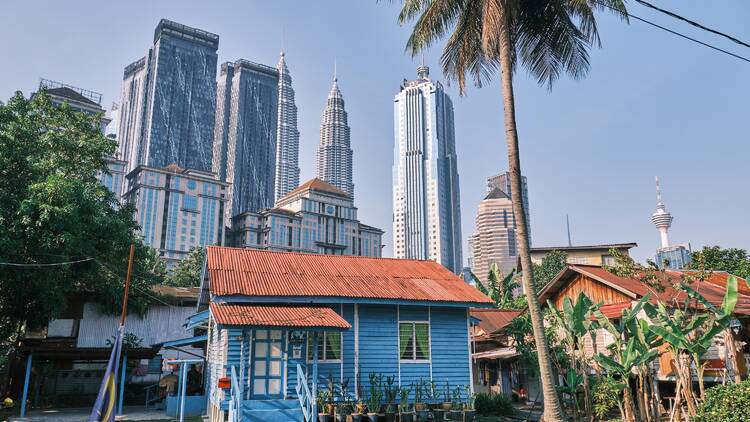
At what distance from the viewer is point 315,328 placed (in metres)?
15.1

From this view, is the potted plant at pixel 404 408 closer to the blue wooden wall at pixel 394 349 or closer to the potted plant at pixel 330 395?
the blue wooden wall at pixel 394 349

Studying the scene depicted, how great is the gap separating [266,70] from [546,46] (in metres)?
187

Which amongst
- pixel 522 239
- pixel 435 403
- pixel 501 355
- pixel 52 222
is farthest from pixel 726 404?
pixel 52 222

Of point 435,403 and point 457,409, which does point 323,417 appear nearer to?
point 435,403

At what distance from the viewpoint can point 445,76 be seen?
18578 millimetres

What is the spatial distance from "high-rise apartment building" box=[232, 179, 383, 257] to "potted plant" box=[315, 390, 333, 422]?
10609 cm

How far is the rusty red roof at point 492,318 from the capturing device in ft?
95.3

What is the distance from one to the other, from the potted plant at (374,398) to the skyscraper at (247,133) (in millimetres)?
162072

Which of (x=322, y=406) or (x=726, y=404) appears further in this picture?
(x=322, y=406)

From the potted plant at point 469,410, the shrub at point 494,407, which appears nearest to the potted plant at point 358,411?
the potted plant at point 469,410

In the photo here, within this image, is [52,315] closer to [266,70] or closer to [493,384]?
[493,384]

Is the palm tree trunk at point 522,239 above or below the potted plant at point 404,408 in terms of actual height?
above

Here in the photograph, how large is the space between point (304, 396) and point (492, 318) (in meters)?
17.4

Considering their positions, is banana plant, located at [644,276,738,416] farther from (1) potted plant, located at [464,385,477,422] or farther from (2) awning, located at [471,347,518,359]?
(2) awning, located at [471,347,518,359]
